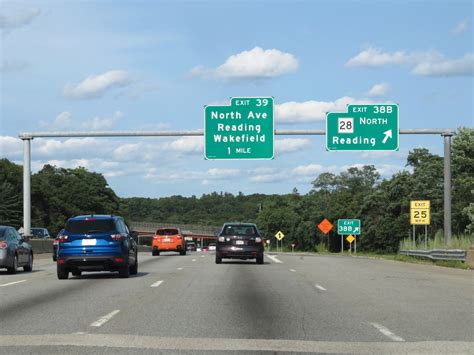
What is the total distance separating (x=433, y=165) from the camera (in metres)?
92.2

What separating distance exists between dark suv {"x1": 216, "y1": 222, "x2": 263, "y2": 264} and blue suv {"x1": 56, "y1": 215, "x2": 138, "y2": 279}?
9.78m

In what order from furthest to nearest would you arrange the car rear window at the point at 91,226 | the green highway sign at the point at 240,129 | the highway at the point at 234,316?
1. the green highway sign at the point at 240,129
2. the car rear window at the point at 91,226
3. the highway at the point at 234,316

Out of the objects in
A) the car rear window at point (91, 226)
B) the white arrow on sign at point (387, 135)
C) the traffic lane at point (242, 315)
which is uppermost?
the white arrow on sign at point (387, 135)

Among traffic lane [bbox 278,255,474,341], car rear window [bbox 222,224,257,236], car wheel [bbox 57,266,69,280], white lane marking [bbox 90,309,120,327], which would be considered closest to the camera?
traffic lane [bbox 278,255,474,341]

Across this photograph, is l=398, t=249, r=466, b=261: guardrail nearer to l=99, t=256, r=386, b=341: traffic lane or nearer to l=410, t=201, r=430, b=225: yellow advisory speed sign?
l=410, t=201, r=430, b=225: yellow advisory speed sign

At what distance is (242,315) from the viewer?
13.8m

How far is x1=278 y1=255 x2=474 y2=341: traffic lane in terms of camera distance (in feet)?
40.1

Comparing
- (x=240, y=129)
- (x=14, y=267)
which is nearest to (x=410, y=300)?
(x=14, y=267)

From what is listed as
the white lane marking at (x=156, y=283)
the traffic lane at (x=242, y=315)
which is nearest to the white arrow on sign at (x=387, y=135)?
the traffic lane at (x=242, y=315)

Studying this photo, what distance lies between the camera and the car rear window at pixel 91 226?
23188mm

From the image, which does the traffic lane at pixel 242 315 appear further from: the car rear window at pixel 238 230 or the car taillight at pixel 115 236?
the car rear window at pixel 238 230

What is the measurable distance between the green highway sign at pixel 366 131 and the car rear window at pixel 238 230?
6349mm

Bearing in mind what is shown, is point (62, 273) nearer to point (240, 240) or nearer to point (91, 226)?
point (91, 226)

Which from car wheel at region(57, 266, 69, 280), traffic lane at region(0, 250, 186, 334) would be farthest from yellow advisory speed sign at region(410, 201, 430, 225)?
car wheel at region(57, 266, 69, 280)
